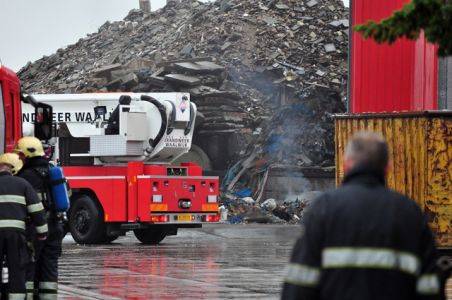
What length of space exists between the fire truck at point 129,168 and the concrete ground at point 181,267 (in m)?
0.56

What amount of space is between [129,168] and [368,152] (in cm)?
1862

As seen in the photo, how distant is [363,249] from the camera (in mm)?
5547

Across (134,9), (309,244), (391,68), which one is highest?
(134,9)

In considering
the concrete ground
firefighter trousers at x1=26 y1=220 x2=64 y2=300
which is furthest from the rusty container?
firefighter trousers at x1=26 y1=220 x2=64 y2=300

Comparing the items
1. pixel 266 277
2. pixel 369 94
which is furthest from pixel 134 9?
pixel 266 277

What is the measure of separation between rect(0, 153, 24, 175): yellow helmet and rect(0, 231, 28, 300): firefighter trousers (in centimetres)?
68

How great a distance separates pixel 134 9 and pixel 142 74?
59.8 ft

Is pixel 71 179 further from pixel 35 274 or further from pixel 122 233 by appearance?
pixel 35 274

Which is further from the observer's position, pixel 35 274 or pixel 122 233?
pixel 122 233

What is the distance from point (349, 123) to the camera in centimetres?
2136

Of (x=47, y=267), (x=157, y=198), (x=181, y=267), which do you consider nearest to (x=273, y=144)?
(x=157, y=198)

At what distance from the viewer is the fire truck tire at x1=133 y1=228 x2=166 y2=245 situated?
25.1 meters

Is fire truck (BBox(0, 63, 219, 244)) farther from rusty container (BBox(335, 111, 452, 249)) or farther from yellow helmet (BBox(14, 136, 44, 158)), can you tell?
yellow helmet (BBox(14, 136, 44, 158))

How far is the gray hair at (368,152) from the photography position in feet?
18.5
